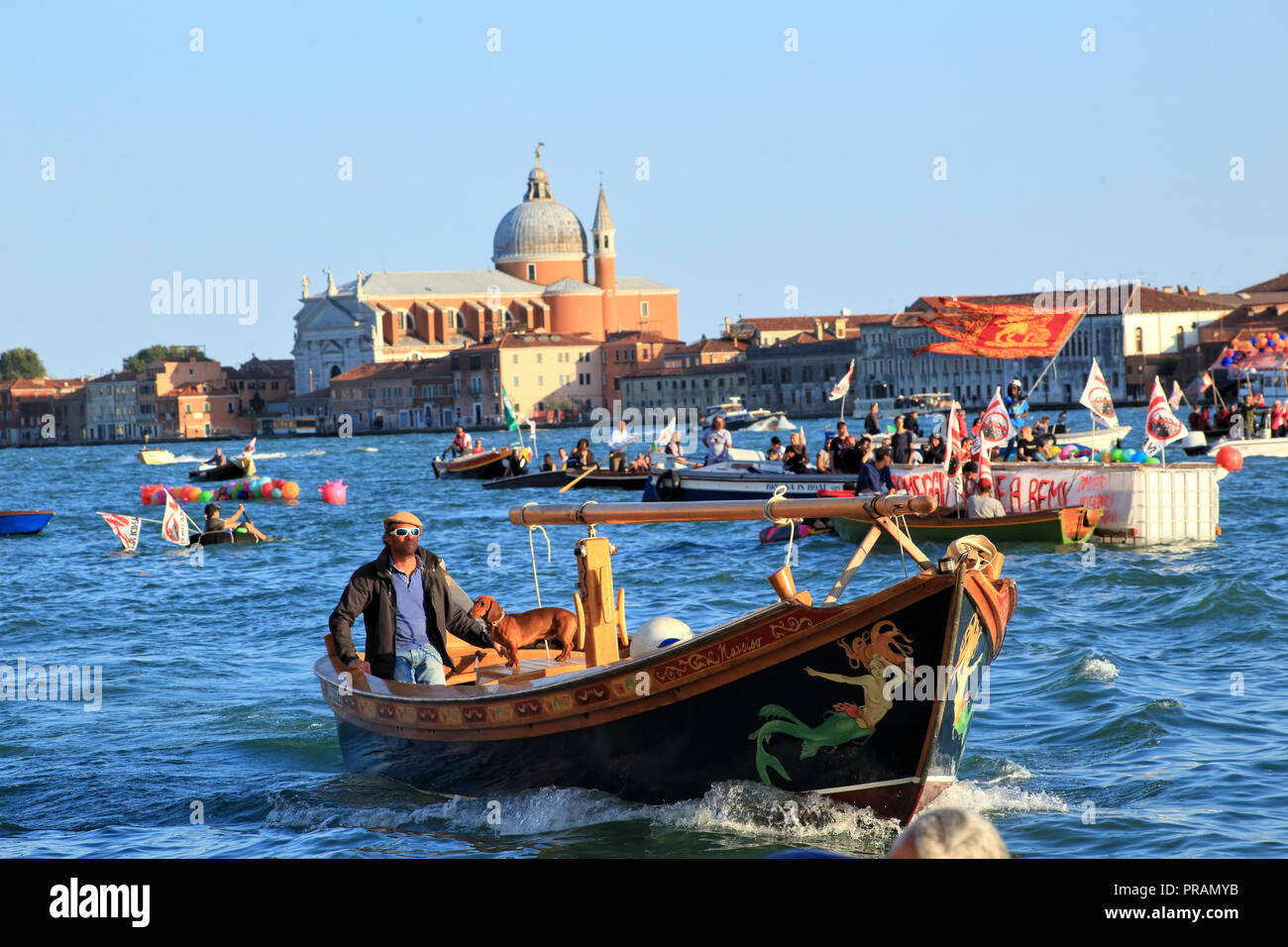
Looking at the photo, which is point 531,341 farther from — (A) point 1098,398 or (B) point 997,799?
(B) point 997,799

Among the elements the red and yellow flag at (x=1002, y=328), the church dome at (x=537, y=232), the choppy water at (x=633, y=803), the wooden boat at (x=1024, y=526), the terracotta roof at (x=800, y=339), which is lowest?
the choppy water at (x=633, y=803)

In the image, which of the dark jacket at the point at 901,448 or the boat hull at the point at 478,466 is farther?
the boat hull at the point at 478,466

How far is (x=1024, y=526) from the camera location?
17703 mm

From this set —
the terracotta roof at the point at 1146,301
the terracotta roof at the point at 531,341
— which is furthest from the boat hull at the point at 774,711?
the terracotta roof at the point at 531,341

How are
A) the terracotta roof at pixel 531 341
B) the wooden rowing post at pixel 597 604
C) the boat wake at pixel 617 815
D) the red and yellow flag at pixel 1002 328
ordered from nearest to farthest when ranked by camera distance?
1. the boat wake at pixel 617 815
2. the wooden rowing post at pixel 597 604
3. the red and yellow flag at pixel 1002 328
4. the terracotta roof at pixel 531 341

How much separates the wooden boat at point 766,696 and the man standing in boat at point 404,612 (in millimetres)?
313

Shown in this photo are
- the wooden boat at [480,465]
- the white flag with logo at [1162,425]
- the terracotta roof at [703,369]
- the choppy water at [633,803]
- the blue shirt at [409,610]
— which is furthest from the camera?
the terracotta roof at [703,369]

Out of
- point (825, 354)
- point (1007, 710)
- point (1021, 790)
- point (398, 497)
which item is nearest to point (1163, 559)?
point (1007, 710)

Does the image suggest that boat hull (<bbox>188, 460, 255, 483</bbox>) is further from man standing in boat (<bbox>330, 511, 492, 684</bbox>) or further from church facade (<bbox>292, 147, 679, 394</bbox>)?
church facade (<bbox>292, 147, 679, 394</bbox>)

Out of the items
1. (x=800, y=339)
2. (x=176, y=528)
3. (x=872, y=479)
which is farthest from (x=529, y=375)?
(x=872, y=479)

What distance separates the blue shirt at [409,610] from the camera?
7883mm

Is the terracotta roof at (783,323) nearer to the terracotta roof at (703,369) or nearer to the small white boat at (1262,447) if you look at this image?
the terracotta roof at (703,369)
